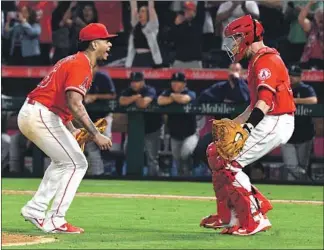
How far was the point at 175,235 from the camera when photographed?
328 inches

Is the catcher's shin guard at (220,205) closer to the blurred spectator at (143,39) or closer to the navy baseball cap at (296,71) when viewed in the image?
the navy baseball cap at (296,71)

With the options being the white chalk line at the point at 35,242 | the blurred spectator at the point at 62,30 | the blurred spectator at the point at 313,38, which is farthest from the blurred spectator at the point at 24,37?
the white chalk line at the point at 35,242

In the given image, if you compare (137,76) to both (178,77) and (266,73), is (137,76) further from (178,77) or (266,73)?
(266,73)

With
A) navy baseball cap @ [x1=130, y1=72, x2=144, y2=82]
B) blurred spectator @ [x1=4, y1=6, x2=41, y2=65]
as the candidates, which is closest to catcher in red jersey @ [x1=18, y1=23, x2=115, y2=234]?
navy baseball cap @ [x1=130, y1=72, x2=144, y2=82]

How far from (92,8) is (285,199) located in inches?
234

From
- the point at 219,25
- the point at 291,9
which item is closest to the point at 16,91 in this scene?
the point at 219,25

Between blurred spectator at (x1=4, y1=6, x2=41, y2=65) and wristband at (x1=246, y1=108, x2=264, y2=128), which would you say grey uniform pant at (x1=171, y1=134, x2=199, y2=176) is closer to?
blurred spectator at (x1=4, y1=6, x2=41, y2=65)

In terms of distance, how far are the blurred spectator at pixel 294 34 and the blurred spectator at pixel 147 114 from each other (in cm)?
243

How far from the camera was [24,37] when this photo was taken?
17.8 meters

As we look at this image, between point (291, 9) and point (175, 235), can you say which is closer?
point (175, 235)

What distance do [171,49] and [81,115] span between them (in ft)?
30.7

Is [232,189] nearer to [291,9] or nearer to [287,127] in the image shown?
[287,127]

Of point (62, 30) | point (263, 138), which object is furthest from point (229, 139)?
point (62, 30)

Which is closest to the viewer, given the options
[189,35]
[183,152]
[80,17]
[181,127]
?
[183,152]
